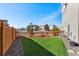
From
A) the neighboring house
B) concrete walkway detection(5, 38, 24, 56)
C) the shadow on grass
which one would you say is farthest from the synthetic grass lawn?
the neighboring house

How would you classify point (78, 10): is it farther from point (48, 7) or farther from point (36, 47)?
point (36, 47)

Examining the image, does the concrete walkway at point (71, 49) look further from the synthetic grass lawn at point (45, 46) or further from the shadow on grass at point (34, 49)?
the shadow on grass at point (34, 49)

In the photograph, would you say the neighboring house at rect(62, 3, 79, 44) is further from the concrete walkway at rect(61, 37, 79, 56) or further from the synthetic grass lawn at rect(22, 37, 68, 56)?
the synthetic grass lawn at rect(22, 37, 68, 56)

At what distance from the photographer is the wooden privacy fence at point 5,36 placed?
3815mm

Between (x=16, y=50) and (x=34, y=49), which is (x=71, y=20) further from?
(x=16, y=50)

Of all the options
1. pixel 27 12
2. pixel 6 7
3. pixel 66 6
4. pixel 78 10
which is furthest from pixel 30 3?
pixel 78 10

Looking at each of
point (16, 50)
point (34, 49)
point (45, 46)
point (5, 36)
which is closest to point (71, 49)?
point (45, 46)

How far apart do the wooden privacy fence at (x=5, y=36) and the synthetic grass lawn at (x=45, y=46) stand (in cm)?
27

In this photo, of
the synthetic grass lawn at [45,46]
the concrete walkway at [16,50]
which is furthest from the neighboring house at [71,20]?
the concrete walkway at [16,50]

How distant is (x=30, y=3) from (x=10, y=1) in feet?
1.37

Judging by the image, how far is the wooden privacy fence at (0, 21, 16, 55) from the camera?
3.81 meters

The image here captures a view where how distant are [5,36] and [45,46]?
0.85 meters

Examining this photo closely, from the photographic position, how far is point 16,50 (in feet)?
13.1

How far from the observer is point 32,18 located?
3.97m
